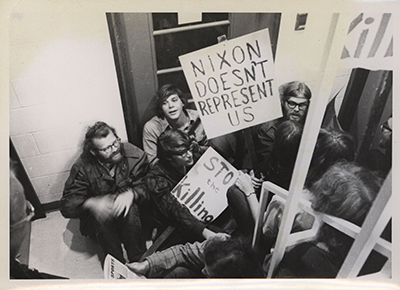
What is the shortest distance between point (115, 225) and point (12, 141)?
351mm

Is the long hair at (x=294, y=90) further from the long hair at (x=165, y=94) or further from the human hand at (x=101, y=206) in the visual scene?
the human hand at (x=101, y=206)

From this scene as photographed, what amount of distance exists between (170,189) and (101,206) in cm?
19

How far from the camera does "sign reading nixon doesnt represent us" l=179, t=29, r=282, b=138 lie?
2.53 ft

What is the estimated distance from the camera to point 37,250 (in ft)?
2.72

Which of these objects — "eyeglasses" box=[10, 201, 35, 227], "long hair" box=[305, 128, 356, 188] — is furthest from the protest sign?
"eyeglasses" box=[10, 201, 35, 227]

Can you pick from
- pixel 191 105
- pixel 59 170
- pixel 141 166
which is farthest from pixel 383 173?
pixel 59 170

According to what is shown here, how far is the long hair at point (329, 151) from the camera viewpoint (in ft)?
2.66

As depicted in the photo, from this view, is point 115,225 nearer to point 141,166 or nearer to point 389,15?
point 141,166

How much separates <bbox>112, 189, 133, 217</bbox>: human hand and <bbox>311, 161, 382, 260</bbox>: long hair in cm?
51

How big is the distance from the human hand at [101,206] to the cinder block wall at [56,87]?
9cm

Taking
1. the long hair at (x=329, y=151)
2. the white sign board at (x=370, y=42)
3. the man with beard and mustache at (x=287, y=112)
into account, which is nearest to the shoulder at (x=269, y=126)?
the man with beard and mustache at (x=287, y=112)

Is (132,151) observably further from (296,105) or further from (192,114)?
(296,105)

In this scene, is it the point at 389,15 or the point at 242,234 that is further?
the point at 242,234

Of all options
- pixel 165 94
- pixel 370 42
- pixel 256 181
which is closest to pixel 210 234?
pixel 256 181
